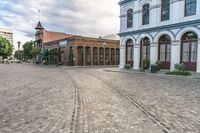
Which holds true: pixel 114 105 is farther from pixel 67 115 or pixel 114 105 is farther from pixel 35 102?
pixel 35 102

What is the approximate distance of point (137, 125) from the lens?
14.6ft

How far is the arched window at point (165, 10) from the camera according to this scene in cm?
1927

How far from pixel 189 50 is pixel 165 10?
5.06 meters

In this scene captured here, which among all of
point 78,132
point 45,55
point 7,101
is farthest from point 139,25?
point 45,55

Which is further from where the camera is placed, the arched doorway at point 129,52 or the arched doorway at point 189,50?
the arched doorway at point 129,52

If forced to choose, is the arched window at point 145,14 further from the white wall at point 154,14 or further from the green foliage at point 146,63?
the green foliage at point 146,63

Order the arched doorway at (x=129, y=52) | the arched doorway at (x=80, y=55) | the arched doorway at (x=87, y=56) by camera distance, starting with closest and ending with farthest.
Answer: the arched doorway at (x=129, y=52)
the arched doorway at (x=80, y=55)
the arched doorway at (x=87, y=56)

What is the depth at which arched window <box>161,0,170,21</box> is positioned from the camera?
63.2 feet

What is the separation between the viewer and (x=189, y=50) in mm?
17812

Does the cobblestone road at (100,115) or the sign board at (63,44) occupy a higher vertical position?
the sign board at (63,44)

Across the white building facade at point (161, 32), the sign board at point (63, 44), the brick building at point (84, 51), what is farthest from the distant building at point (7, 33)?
the white building facade at point (161, 32)

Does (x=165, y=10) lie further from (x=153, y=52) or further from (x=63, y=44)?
(x=63, y=44)

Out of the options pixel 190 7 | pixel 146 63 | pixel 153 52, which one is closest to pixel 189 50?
pixel 153 52

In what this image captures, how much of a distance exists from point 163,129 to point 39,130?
9.25 feet
